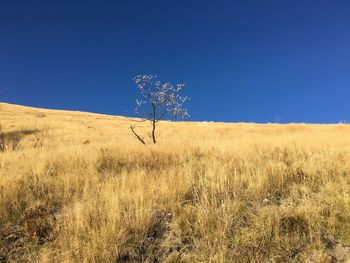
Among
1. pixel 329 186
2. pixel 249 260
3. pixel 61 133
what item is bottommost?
pixel 249 260

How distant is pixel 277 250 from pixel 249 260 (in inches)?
17.7

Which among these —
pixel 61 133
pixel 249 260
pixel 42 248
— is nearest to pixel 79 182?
pixel 42 248

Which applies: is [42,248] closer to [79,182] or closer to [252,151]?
[79,182]

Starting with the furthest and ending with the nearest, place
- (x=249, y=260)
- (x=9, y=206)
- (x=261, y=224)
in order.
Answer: (x=9, y=206), (x=261, y=224), (x=249, y=260)

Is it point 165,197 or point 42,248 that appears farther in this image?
point 165,197

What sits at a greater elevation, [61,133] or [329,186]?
[61,133]

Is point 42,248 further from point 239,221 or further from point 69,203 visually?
point 239,221

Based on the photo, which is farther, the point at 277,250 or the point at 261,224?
the point at 261,224

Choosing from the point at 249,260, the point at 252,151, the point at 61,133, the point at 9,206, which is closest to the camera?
the point at 249,260

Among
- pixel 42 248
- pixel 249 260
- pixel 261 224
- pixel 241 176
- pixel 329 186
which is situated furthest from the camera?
pixel 241 176

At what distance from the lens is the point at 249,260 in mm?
4234

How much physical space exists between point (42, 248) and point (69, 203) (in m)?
1.75

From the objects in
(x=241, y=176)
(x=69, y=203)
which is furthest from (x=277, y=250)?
(x=69, y=203)

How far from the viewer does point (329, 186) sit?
6.47 meters
